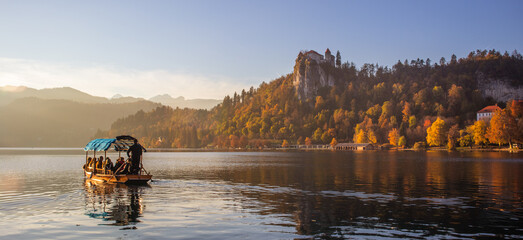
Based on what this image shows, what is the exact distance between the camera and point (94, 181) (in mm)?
55625

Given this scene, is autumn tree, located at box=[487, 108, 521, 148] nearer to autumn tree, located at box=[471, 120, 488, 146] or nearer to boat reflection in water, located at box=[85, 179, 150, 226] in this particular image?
autumn tree, located at box=[471, 120, 488, 146]

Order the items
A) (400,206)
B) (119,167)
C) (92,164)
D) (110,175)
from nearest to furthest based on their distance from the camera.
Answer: (400,206) → (110,175) → (119,167) → (92,164)

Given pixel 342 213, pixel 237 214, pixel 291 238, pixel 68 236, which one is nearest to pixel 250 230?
pixel 291 238

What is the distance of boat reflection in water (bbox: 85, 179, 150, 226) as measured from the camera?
96.4 ft

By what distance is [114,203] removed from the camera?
36.4 metres

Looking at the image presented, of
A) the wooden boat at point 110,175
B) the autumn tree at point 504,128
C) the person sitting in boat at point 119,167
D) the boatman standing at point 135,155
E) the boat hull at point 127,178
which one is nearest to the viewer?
the boatman standing at point 135,155

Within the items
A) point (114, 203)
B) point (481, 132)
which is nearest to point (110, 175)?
point (114, 203)

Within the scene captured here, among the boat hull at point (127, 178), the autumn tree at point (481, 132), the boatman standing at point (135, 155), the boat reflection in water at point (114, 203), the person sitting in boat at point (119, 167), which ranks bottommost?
the boat reflection in water at point (114, 203)

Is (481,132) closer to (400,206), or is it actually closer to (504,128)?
(504,128)

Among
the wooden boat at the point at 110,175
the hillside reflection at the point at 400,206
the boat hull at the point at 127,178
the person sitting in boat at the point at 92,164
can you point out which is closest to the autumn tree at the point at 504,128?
the hillside reflection at the point at 400,206

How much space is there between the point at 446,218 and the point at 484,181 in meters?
30.0

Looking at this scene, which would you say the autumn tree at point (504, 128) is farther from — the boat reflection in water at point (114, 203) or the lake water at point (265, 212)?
the boat reflection in water at point (114, 203)

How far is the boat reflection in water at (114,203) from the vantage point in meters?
29.4

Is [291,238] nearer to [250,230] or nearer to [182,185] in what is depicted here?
[250,230]
